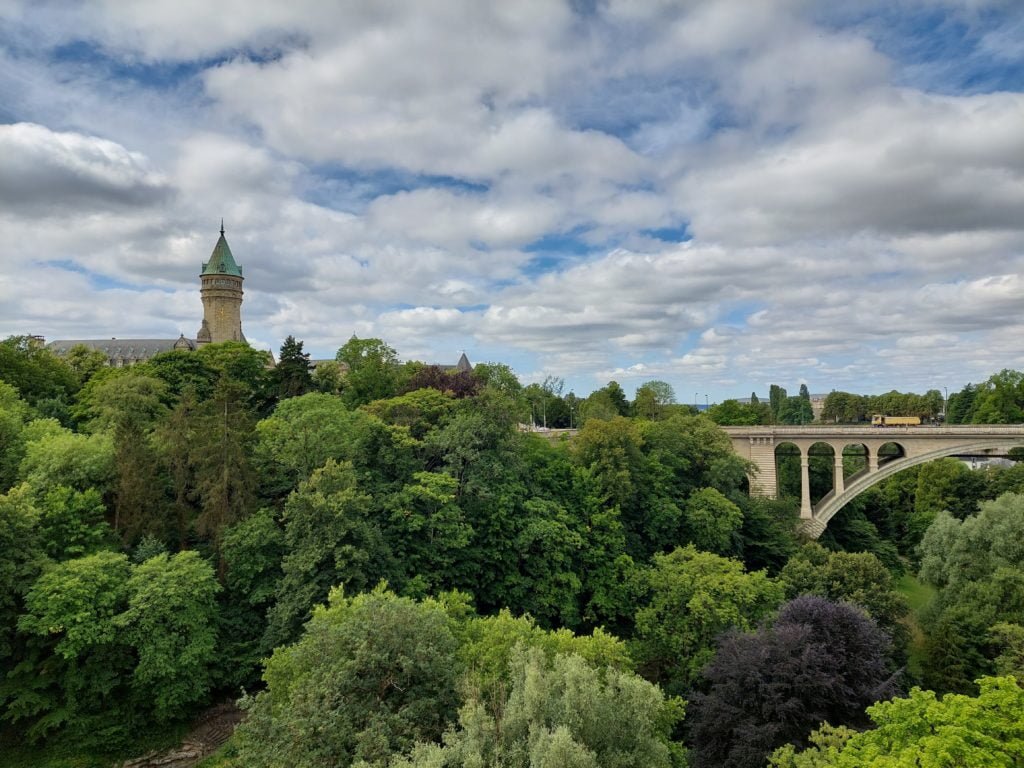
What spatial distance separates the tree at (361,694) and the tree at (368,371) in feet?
84.6

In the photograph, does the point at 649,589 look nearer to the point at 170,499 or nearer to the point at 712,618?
the point at 712,618

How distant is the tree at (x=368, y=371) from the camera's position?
40.5 meters

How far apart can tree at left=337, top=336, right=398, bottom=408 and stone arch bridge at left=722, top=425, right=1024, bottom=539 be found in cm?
2657

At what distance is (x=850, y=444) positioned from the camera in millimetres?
46969

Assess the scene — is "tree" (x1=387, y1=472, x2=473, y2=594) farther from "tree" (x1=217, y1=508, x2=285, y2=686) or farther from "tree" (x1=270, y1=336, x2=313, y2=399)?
"tree" (x1=270, y1=336, x2=313, y2=399)

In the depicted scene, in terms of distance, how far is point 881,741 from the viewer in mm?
11047

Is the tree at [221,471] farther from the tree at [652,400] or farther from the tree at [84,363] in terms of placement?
the tree at [652,400]

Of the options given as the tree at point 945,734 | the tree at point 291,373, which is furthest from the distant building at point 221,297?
the tree at point 945,734

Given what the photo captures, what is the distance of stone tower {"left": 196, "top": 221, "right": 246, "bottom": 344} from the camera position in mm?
74750

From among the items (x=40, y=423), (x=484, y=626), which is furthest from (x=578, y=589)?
(x=40, y=423)

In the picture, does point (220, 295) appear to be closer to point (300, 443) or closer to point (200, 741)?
point (300, 443)

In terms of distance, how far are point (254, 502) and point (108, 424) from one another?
10172 millimetres

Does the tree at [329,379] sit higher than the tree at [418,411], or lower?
higher

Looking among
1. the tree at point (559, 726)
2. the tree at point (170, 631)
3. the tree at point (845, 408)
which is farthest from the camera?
the tree at point (845, 408)
